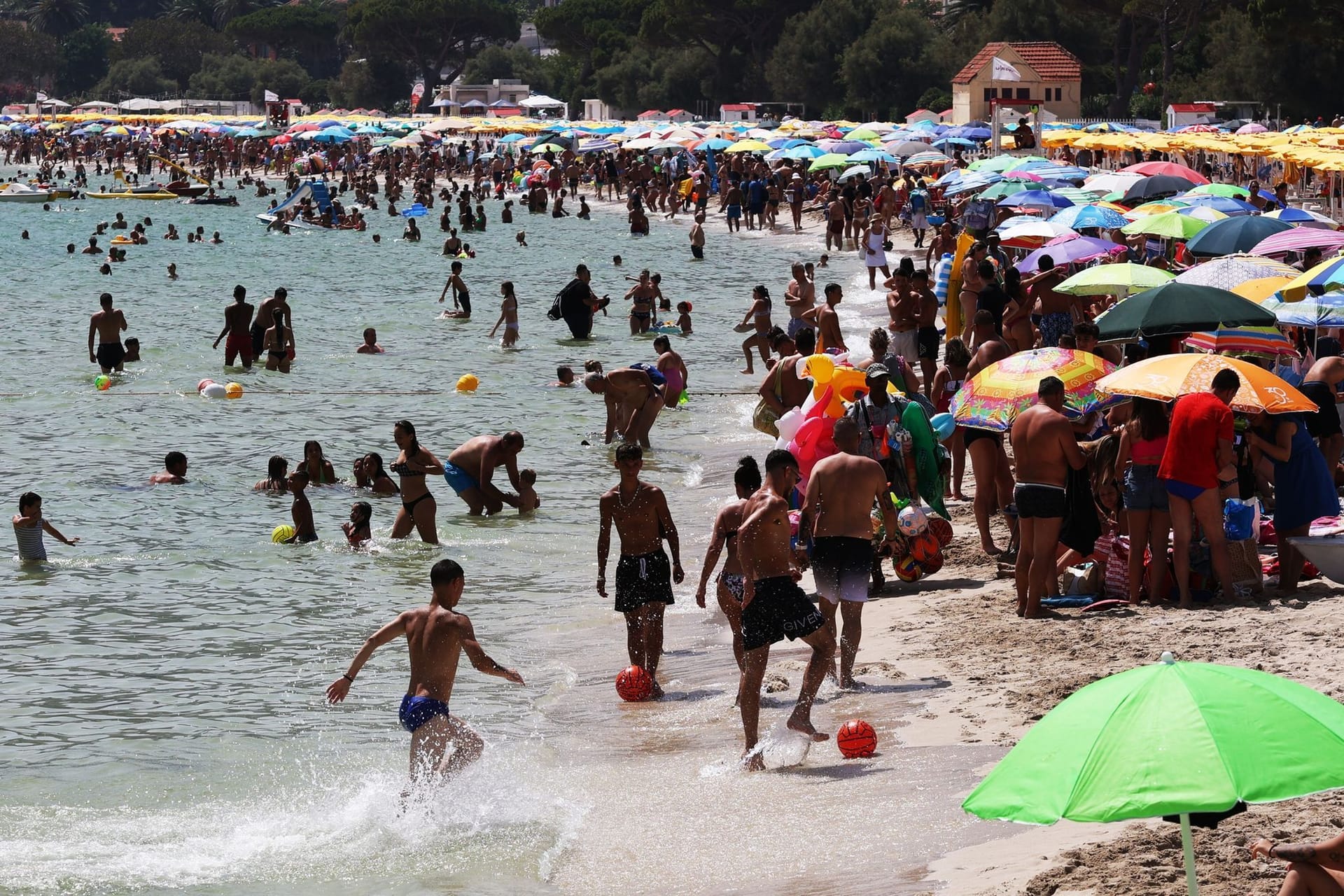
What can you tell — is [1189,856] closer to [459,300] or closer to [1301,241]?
[1301,241]

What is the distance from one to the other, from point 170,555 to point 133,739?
437 centimetres

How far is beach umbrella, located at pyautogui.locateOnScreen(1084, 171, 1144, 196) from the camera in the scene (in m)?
23.2

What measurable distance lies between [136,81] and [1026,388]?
4742 inches

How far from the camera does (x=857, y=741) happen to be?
23.8ft

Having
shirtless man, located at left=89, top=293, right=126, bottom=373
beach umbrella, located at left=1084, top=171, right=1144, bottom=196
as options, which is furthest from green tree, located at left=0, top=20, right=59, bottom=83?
beach umbrella, located at left=1084, top=171, right=1144, bottom=196

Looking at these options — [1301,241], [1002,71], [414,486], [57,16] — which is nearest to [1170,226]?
[1301,241]

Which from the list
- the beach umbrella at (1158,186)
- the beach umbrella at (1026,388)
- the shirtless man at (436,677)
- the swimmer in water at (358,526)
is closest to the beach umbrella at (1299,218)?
the beach umbrella at (1158,186)

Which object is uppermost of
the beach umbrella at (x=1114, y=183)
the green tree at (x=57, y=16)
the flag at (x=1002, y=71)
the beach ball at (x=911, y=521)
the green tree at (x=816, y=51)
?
the green tree at (x=57, y=16)

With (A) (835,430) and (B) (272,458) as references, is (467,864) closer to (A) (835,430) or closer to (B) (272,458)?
(A) (835,430)

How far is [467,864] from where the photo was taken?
671cm

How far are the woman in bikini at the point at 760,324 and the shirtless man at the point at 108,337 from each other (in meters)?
8.31

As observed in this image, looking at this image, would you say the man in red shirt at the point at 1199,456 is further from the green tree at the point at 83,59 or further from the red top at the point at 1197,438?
the green tree at the point at 83,59

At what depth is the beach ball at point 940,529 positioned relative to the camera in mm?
9820

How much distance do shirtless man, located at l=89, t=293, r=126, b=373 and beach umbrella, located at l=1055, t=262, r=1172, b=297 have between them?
43.5ft
